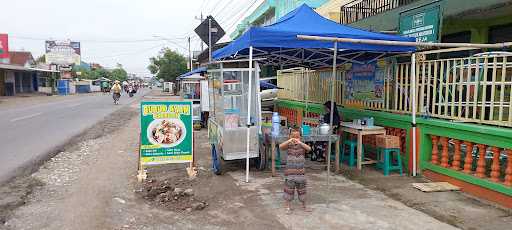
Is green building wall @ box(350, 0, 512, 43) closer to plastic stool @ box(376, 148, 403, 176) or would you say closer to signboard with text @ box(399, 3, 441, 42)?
signboard with text @ box(399, 3, 441, 42)

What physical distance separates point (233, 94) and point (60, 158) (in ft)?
14.6

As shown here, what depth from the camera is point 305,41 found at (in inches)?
258

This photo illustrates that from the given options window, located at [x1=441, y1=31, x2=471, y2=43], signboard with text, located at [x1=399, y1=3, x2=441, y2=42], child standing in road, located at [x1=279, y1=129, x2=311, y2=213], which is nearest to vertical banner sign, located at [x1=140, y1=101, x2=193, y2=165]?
child standing in road, located at [x1=279, y1=129, x2=311, y2=213]

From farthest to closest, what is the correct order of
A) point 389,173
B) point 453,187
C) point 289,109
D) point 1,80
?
point 1,80, point 289,109, point 389,173, point 453,187

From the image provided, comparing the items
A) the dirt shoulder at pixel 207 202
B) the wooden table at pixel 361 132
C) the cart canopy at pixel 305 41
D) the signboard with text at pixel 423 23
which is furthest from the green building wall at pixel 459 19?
the dirt shoulder at pixel 207 202

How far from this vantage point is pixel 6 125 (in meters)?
14.7

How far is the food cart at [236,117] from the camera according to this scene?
733 centimetres

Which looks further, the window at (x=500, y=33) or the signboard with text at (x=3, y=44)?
the signboard with text at (x=3, y=44)

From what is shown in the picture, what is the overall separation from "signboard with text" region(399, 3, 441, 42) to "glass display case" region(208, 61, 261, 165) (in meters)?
3.38

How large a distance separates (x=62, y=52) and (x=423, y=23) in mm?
74274

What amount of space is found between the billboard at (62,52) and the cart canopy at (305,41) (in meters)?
70.9

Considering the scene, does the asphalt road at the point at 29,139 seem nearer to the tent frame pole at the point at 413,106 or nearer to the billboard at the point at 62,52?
the tent frame pole at the point at 413,106

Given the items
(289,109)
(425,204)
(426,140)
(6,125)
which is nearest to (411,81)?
(426,140)

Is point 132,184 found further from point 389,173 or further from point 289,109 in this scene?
point 289,109
